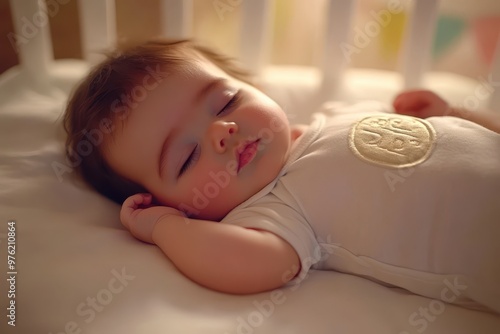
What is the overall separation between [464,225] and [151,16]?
1054 mm

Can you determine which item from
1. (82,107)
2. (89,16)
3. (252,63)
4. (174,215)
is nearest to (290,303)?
(174,215)

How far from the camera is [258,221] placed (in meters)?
0.70

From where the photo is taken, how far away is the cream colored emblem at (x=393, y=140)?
71cm

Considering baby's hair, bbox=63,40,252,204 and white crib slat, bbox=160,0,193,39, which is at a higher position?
white crib slat, bbox=160,0,193,39

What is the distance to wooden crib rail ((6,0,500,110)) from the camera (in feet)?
3.21

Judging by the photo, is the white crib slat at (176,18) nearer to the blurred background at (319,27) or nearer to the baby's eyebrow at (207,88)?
the baby's eyebrow at (207,88)

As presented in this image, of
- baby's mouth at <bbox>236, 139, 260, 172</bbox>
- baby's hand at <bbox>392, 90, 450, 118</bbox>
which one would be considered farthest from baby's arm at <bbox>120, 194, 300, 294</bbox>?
baby's hand at <bbox>392, 90, 450, 118</bbox>

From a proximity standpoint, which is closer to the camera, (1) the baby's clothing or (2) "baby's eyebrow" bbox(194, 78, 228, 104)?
(1) the baby's clothing

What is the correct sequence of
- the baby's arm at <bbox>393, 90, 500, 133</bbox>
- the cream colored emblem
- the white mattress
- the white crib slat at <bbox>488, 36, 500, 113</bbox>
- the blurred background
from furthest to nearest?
the blurred background < the white crib slat at <bbox>488, 36, 500, 113</bbox> < the baby's arm at <bbox>393, 90, 500, 133</bbox> < the cream colored emblem < the white mattress

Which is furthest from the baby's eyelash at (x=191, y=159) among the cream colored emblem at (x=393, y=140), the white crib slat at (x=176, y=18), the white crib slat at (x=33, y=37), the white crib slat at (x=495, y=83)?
the white crib slat at (x=495, y=83)

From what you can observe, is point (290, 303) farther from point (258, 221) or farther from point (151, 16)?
point (151, 16)

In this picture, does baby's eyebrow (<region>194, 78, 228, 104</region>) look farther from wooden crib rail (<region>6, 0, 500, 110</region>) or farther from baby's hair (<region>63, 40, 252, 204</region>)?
wooden crib rail (<region>6, 0, 500, 110</region>)

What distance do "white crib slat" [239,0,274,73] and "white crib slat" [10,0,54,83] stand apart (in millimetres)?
390

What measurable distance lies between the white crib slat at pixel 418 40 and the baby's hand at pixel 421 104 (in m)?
0.11
